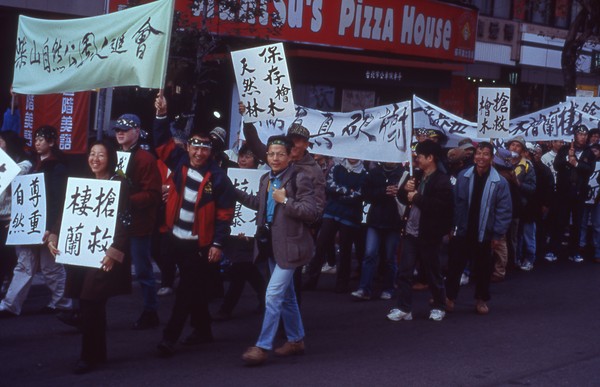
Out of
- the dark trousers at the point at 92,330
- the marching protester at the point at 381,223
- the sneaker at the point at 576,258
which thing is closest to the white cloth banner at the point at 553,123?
the sneaker at the point at 576,258

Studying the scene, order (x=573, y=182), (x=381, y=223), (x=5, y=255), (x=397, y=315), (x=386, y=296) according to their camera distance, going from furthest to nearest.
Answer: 1. (x=573, y=182)
2. (x=386, y=296)
3. (x=381, y=223)
4. (x=397, y=315)
5. (x=5, y=255)

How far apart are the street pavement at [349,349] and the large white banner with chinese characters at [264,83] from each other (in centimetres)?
203

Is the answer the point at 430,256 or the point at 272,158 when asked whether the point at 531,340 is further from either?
the point at 272,158

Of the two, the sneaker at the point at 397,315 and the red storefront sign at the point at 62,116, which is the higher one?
the red storefront sign at the point at 62,116

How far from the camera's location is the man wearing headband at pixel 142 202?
844cm

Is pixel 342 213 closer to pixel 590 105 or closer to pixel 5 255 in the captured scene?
pixel 5 255

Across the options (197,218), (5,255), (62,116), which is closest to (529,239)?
(62,116)

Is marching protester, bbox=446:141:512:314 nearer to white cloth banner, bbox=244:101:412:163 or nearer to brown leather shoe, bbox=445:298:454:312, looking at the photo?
brown leather shoe, bbox=445:298:454:312

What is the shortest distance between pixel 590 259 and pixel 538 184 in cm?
167

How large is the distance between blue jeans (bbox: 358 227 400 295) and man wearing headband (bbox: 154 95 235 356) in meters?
3.15

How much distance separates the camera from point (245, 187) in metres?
10.1

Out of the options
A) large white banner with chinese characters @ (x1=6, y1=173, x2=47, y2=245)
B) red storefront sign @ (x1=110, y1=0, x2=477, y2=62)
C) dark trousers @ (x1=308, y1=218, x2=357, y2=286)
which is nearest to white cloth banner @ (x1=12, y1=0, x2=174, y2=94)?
large white banner with chinese characters @ (x1=6, y1=173, x2=47, y2=245)

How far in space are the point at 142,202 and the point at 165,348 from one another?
127cm

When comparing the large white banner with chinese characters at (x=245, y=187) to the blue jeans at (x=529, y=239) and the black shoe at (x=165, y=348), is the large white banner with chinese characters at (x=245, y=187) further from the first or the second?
the blue jeans at (x=529, y=239)
